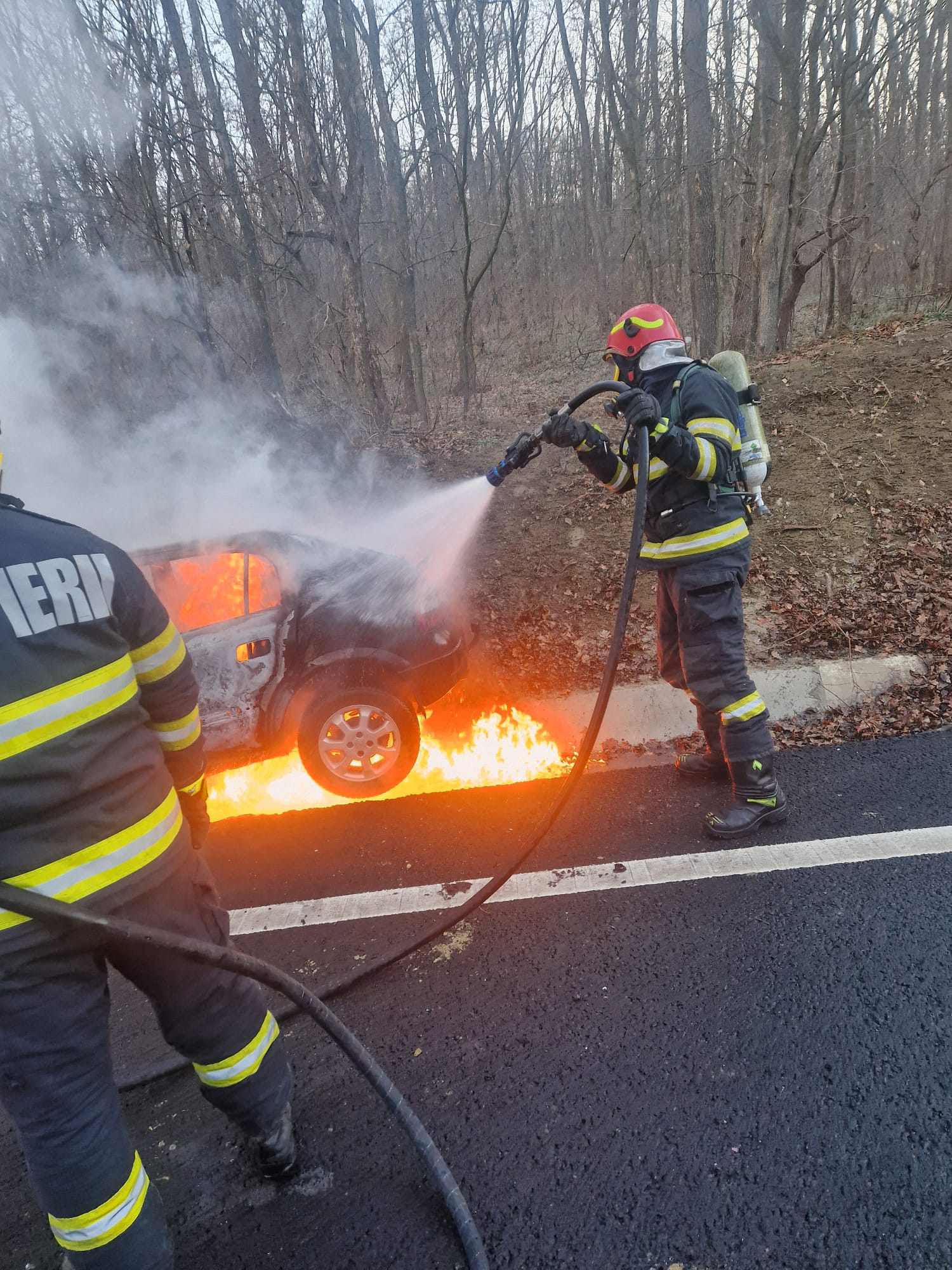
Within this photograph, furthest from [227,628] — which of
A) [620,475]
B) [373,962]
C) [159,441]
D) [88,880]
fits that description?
[159,441]

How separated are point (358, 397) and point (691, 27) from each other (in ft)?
22.2

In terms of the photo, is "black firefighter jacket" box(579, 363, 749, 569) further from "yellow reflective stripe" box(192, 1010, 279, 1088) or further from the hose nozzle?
"yellow reflective stripe" box(192, 1010, 279, 1088)

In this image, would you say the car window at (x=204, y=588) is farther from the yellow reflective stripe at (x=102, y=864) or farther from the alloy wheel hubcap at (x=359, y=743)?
the yellow reflective stripe at (x=102, y=864)

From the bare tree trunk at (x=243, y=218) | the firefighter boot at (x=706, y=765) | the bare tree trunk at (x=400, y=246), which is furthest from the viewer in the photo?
the bare tree trunk at (x=400, y=246)

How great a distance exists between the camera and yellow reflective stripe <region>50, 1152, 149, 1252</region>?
1.59 m

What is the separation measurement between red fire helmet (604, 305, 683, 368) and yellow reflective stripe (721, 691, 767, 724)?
70.0 inches

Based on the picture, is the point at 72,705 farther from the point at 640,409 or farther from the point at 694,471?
the point at 694,471

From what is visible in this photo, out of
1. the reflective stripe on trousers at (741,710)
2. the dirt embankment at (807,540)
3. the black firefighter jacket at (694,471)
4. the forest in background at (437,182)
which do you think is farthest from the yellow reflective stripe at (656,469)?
the forest in background at (437,182)

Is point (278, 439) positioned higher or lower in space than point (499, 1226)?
higher

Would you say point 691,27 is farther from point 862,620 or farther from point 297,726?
point 297,726

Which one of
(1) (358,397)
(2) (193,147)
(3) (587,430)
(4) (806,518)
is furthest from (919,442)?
(2) (193,147)

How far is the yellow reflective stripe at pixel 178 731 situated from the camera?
6.66 feet

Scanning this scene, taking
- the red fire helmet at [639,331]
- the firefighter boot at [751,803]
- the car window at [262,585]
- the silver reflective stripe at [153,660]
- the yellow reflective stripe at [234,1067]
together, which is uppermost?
the red fire helmet at [639,331]

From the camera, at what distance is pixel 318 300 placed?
9602 mm
